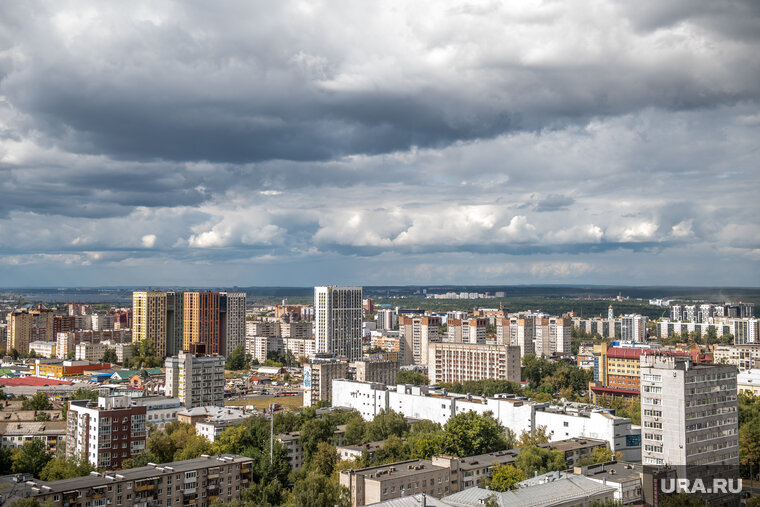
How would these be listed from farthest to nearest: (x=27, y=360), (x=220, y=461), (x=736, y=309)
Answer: (x=736, y=309)
(x=27, y=360)
(x=220, y=461)

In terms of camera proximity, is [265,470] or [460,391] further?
[460,391]

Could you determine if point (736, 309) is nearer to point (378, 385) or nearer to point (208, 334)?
point (208, 334)

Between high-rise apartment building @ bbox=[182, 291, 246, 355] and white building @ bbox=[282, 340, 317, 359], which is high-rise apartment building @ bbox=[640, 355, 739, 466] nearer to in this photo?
high-rise apartment building @ bbox=[182, 291, 246, 355]

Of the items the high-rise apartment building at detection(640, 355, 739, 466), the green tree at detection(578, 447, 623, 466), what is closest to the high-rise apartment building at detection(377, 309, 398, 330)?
the green tree at detection(578, 447, 623, 466)

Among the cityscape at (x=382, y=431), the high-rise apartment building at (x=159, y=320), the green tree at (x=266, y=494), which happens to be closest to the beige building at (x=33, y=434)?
the cityscape at (x=382, y=431)

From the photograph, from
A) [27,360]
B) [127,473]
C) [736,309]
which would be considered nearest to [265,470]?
[127,473]

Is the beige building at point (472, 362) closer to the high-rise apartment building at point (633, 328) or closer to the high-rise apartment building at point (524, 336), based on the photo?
the high-rise apartment building at point (524, 336)

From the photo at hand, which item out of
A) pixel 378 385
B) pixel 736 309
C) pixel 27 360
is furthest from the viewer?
pixel 736 309
